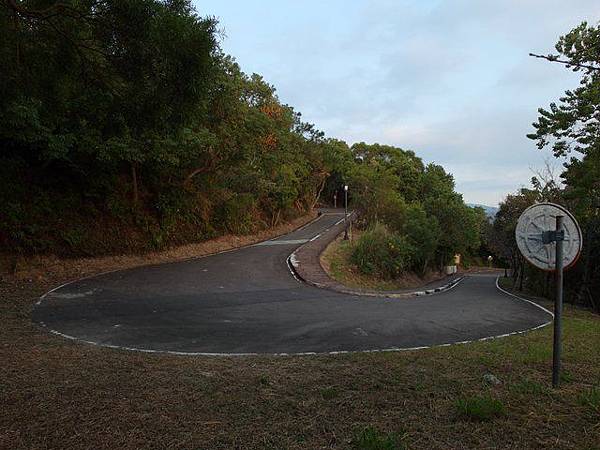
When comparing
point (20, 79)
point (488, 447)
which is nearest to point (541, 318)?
point (488, 447)

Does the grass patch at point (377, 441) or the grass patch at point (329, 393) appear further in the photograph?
the grass patch at point (329, 393)

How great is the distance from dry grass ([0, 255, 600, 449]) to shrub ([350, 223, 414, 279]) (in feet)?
48.3

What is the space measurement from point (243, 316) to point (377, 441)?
6.46 m

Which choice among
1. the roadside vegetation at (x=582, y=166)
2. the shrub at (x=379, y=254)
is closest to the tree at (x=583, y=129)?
the roadside vegetation at (x=582, y=166)

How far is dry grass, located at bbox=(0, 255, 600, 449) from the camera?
2912mm

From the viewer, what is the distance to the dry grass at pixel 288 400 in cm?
291

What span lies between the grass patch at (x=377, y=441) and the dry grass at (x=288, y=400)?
0.03m

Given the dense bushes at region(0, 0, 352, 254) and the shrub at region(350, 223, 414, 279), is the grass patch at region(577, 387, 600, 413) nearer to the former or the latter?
the dense bushes at region(0, 0, 352, 254)

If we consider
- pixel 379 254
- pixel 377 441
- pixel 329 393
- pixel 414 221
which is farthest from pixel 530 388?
pixel 414 221

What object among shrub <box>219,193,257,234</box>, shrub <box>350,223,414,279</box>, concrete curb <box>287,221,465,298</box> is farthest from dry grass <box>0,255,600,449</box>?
shrub <box>219,193,257,234</box>

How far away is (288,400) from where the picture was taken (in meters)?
3.69

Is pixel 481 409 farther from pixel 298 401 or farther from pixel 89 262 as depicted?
pixel 89 262

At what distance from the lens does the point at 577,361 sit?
496cm

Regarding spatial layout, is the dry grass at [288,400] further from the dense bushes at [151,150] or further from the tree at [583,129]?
the tree at [583,129]
